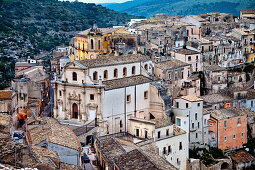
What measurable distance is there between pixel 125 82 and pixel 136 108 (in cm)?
343

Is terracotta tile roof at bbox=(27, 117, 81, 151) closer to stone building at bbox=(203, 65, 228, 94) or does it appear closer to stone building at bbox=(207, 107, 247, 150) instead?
stone building at bbox=(207, 107, 247, 150)

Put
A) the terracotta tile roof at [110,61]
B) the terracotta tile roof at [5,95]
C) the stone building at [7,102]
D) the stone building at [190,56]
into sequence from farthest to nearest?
the stone building at [190,56], the terracotta tile roof at [5,95], the stone building at [7,102], the terracotta tile roof at [110,61]

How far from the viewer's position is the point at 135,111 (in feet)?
167

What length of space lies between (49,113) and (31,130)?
539 inches

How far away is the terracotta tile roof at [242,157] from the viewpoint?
52272 millimetres

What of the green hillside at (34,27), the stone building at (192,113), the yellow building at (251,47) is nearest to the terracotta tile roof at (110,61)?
the stone building at (192,113)

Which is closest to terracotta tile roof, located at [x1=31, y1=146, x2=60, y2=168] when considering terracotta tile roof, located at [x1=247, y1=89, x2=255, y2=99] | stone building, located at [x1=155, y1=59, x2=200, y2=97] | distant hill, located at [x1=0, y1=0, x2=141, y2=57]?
stone building, located at [x1=155, y1=59, x2=200, y2=97]

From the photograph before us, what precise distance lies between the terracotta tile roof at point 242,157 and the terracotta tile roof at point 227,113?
4.76 m

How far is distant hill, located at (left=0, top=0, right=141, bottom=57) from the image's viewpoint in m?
105

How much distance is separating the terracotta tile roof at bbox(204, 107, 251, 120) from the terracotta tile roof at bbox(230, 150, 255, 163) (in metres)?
4.76

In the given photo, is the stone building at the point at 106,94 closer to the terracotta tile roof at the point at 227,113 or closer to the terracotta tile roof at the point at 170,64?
the terracotta tile roof at the point at 170,64

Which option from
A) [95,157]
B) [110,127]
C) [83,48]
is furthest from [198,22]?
[95,157]

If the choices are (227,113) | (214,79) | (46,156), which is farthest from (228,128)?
(46,156)

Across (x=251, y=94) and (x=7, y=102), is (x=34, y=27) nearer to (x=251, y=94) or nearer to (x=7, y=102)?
(x=7, y=102)
